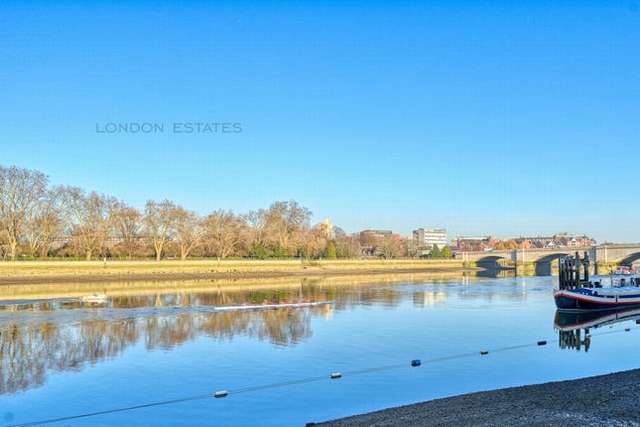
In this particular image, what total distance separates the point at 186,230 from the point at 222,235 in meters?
6.64

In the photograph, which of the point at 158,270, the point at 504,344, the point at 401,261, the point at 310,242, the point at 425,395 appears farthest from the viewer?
the point at 401,261

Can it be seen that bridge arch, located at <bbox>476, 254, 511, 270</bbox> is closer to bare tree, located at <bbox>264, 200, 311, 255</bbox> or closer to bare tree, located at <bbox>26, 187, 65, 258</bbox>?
bare tree, located at <bbox>264, 200, 311, 255</bbox>

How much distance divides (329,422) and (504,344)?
14.6 m

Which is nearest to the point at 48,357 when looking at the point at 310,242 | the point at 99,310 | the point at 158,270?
the point at 99,310

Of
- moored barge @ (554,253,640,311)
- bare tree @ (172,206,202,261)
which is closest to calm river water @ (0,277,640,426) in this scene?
moored barge @ (554,253,640,311)

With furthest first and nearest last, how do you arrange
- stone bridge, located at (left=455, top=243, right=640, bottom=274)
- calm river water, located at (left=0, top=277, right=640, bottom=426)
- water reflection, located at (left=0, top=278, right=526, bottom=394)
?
stone bridge, located at (left=455, top=243, right=640, bottom=274) → water reflection, located at (left=0, top=278, right=526, bottom=394) → calm river water, located at (left=0, top=277, right=640, bottom=426)

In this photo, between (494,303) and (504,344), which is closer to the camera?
(504,344)

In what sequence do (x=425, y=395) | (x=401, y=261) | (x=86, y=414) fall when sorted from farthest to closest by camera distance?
(x=401, y=261) < (x=425, y=395) < (x=86, y=414)

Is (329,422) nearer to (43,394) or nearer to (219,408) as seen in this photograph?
(219,408)

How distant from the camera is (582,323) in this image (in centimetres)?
3541

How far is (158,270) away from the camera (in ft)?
281

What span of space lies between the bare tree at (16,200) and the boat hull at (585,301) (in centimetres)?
6352

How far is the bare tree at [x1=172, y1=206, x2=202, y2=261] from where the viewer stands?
324 ft

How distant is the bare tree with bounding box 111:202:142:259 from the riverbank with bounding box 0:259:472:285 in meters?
9.72
